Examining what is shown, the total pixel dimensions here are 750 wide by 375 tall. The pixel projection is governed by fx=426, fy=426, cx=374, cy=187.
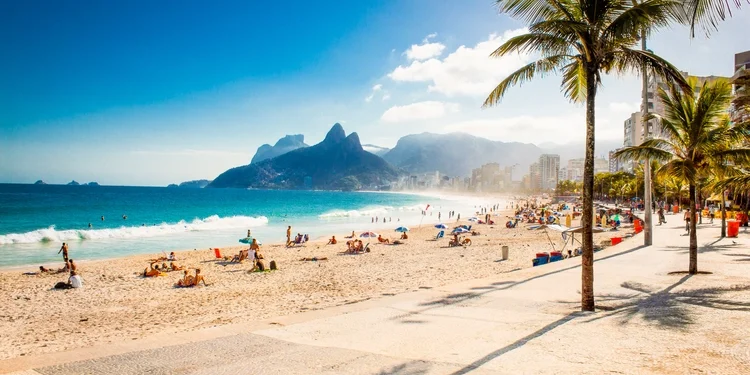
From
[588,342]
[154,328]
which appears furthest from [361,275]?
[588,342]

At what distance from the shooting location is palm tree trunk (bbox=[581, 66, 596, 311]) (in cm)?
731

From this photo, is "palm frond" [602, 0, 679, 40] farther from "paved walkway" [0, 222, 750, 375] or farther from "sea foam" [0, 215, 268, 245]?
"sea foam" [0, 215, 268, 245]

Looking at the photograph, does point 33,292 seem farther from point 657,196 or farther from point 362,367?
point 657,196

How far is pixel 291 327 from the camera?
7.18 m

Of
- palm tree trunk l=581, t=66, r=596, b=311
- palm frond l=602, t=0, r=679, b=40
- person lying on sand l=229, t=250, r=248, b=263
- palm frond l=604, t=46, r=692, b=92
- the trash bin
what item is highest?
palm frond l=602, t=0, r=679, b=40

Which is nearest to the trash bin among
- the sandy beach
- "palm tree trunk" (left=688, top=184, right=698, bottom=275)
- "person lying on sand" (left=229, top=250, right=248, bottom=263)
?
the sandy beach

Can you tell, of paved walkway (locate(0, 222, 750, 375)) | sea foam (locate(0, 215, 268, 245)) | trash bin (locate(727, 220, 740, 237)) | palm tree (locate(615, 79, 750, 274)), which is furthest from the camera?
sea foam (locate(0, 215, 268, 245))

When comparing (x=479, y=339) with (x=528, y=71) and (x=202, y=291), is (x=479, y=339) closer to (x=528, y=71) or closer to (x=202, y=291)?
(x=528, y=71)

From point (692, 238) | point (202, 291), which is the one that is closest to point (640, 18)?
point (692, 238)

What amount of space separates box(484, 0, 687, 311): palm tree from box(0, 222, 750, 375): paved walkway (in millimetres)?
1346

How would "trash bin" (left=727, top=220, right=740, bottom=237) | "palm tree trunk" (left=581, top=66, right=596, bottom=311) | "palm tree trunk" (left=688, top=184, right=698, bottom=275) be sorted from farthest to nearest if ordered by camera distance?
"trash bin" (left=727, top=220, right=740, bottom=237) < "palm tree trunk" (left=688, top=184, right=698, bottom=275) < "palm tree trunk" (left=581, top=66, right=596, bottom=311)

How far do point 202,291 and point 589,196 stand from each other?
1287cm

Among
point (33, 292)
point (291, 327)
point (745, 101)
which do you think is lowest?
point (33, 292)

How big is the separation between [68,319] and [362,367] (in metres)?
10.6
